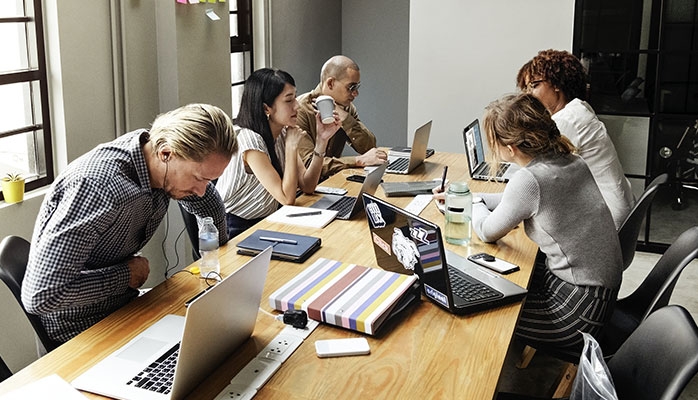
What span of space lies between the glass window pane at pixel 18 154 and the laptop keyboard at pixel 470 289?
2126 mm

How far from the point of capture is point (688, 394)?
317 cm

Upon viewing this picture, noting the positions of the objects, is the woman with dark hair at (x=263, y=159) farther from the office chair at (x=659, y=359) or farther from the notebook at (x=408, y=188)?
the office chair at (x=659, y=359)

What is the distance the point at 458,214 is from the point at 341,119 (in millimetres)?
1654

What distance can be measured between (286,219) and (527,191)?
962mm

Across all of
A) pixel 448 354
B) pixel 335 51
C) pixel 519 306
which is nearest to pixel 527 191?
pixel 519 306

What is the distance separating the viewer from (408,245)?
2.19m

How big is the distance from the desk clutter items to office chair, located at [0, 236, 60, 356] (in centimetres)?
64

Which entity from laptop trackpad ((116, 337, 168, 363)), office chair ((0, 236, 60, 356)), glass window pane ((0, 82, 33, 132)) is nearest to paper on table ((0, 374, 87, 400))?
laptop trackpad ((116, 337, 168, 363))

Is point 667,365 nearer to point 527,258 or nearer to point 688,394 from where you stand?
point 527,258

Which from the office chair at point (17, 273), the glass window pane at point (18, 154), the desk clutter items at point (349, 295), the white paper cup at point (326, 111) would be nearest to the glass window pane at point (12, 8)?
the glass window pane at point (18, 154)

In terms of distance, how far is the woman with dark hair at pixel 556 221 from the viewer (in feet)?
8.10

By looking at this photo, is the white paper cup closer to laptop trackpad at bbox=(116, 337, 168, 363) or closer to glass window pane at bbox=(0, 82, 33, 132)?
glass window pane at bbox=(0, 82, 33, 132)

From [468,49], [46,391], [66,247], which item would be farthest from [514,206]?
[468,49]

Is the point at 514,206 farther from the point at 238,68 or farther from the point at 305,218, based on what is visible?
the point at 238,68
